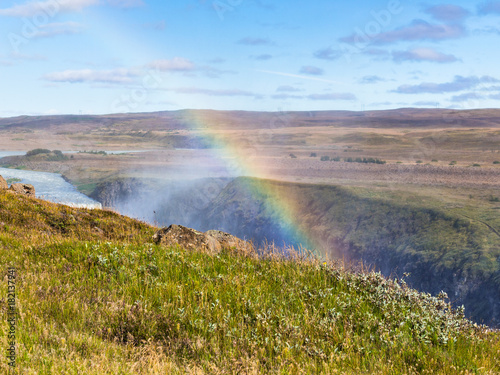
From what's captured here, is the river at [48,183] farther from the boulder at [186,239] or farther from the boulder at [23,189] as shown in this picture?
the boulder at [186,239]

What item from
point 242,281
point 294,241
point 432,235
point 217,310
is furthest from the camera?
point 294,241

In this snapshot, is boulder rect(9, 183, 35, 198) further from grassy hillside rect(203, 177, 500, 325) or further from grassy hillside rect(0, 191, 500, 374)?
grassy hillside rect(203, 177, 500, 325)

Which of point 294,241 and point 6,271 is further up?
point 6,271

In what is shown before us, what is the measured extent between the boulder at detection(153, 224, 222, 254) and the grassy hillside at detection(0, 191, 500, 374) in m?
1.63

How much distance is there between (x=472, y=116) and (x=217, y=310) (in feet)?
701

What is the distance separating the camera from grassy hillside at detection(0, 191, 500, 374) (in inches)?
190

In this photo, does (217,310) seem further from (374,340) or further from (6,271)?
(6,271)

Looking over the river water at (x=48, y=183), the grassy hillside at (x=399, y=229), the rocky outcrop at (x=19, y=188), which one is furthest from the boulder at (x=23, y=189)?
the river water at (x=48, y=183)

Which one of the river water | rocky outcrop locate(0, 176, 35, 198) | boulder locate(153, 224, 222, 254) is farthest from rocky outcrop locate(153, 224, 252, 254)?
the river water

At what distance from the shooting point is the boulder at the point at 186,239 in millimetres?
10496

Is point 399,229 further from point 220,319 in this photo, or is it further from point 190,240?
point 220,319

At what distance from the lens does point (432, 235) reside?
1388 inches

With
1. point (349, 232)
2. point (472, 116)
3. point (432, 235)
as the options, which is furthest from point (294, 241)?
point (472, 116)

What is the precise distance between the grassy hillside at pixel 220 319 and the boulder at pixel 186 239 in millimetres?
1631
